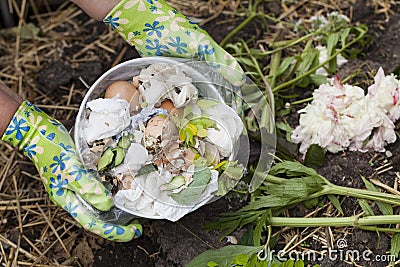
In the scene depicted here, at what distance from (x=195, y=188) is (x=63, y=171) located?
Answer: 295mm

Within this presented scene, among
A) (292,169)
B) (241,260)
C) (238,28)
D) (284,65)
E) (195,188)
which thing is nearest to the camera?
(241,260)

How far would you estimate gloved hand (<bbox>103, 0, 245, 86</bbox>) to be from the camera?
1506 millimetres

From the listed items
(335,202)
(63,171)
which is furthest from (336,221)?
(63,171)

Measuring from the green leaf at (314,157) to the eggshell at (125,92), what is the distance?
434 millimetres

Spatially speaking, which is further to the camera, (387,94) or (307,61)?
(307,61)

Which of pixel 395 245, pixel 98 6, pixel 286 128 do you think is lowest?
pixel 395 245

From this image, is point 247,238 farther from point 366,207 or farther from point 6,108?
point 6,108

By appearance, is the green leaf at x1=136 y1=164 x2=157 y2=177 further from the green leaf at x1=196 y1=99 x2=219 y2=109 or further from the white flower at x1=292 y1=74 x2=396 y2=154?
the white flower at x1=292 y1=74 x2=396 y2=154

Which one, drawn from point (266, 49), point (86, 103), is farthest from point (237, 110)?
point (266, 49)

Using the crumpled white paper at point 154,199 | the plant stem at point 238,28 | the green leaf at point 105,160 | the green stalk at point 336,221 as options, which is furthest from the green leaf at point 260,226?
the plant stem at point 238,28

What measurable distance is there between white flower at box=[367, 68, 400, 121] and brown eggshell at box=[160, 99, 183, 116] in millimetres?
492

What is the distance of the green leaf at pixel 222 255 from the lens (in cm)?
138

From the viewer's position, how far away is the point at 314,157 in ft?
5.13

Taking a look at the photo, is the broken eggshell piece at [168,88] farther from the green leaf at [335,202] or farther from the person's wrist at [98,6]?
the green leaf at [335,202]
